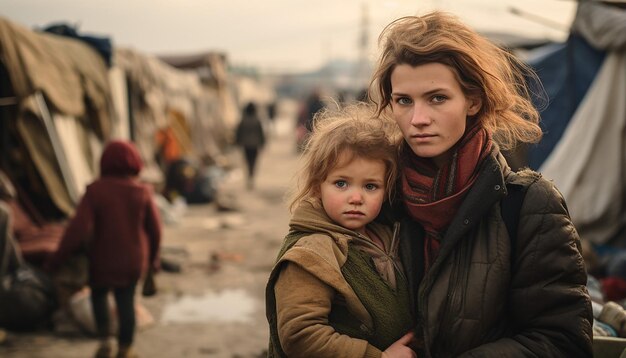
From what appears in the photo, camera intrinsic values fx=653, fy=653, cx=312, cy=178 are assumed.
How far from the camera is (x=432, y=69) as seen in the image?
1.83m

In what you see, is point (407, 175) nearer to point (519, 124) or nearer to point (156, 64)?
point (519, 124)

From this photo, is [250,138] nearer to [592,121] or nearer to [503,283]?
[592,121]

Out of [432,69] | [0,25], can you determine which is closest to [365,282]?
[432,69]

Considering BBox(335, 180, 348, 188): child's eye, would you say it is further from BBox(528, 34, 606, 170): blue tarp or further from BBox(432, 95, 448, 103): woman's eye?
BBox(528, 34, 606, 170): blue tarp

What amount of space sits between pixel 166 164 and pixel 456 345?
1237 cm

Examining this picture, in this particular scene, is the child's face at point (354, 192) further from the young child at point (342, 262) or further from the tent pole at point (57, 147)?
the tent pole at point (57, 147)

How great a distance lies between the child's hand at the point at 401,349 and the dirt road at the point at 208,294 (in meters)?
0.67

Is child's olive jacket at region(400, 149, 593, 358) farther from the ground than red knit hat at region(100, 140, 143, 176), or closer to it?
farther from the ground

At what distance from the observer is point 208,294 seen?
698 cm

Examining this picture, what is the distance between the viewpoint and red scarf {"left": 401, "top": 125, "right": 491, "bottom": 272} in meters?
1.85

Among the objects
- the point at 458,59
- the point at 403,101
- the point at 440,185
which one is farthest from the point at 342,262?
the point at 458,59

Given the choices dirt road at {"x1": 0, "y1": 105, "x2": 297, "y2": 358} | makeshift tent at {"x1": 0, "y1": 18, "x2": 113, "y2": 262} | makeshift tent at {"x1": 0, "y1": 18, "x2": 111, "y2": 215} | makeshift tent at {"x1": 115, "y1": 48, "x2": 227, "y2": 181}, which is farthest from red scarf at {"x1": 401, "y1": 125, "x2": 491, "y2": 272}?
makeshift tent at {"x1": 115, "y1": 48, "x2": 227, "y2": 181}

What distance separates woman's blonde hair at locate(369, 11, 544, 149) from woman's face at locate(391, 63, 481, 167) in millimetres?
26

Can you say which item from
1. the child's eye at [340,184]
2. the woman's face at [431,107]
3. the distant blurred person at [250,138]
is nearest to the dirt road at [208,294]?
the child's eye at [340,184]
